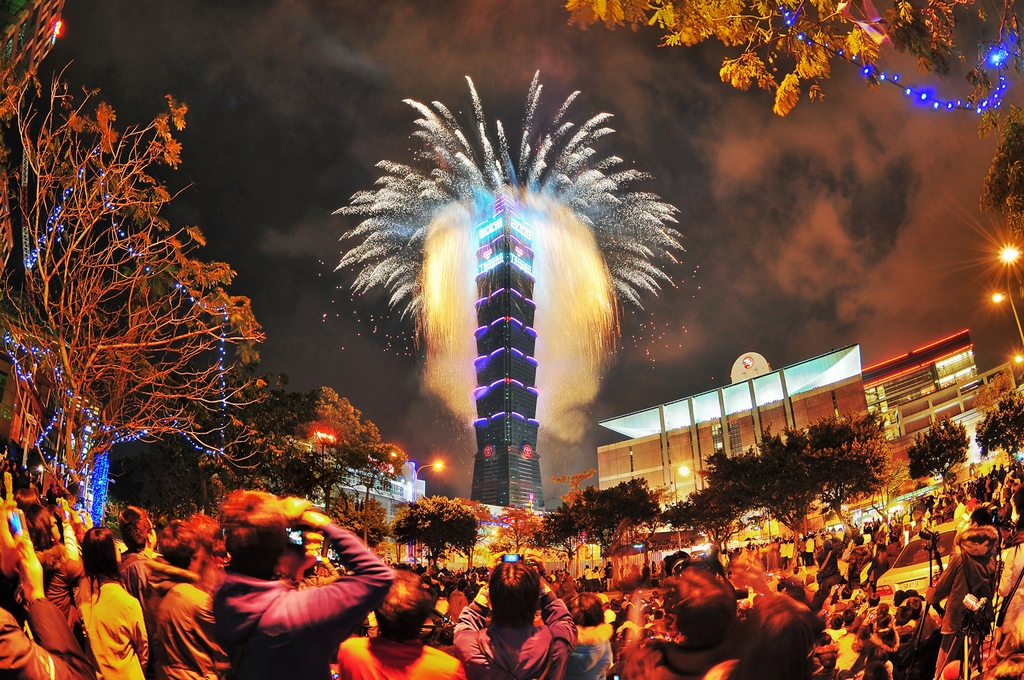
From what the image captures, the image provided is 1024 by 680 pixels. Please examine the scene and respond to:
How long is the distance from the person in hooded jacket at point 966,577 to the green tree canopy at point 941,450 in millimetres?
37032

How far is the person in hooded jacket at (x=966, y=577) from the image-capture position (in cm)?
492

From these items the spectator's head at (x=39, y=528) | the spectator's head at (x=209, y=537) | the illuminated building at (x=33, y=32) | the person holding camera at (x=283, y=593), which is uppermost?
the illuminated building at (x=33, y=32)

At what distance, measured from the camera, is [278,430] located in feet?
94.6

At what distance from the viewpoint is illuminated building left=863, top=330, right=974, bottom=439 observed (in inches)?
2532

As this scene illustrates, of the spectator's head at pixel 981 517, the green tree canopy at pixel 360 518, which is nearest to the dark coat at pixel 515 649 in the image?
the spectator's head at pixel 981 517

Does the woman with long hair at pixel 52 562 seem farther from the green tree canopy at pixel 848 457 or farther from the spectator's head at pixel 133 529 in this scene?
the green tree canopy at pixel 848 457

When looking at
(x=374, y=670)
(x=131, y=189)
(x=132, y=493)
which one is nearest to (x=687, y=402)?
(x=132, y=493)

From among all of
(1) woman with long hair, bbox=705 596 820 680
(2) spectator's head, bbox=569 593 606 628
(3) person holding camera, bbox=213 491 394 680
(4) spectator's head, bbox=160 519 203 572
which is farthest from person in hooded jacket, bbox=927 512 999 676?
(4) spectator's head, bbox=160 519 203 572

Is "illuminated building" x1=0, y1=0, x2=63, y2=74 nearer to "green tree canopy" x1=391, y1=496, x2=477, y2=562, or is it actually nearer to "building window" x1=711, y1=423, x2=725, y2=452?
"green tree canopy" x1=391, y1=496, x2=477, y2=562

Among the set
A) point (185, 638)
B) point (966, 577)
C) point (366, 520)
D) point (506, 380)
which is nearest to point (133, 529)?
point (185, 638)

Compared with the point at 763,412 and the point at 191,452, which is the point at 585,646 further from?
the point at 763,412

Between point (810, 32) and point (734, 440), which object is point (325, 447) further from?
point (734, 440)

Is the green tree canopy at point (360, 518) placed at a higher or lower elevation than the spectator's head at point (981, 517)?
higher

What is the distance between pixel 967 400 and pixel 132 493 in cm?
7110
